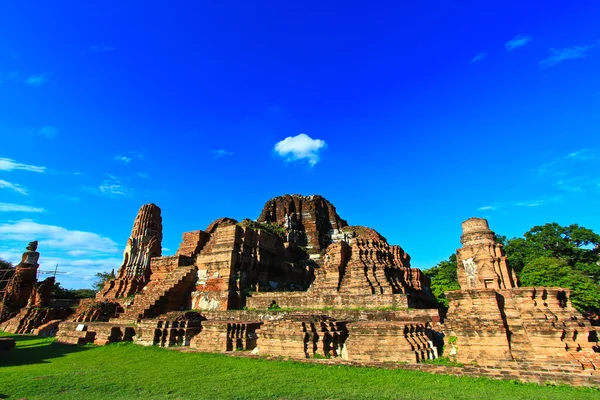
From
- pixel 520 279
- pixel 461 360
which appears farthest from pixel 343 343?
pixel 520 279

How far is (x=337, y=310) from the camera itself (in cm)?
1545

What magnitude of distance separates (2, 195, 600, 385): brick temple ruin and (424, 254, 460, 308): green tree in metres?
9.60

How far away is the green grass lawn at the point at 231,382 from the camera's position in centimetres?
689

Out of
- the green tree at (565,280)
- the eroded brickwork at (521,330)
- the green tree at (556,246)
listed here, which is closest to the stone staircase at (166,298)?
the eroded brickwork at (521,330)

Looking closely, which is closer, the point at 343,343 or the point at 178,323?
the point at 343,343

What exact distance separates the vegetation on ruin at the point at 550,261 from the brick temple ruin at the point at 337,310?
34.7ft

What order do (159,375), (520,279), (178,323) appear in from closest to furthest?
(159,375) → (178,323) → (520,279)

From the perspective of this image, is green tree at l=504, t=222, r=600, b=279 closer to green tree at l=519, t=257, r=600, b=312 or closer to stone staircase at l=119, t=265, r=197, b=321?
Result: green tree at l=519, t=257, r=600, b=312

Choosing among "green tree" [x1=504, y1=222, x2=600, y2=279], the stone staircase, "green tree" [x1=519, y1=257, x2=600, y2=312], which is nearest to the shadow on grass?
the stone staircase

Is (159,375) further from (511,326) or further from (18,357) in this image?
(511,326)

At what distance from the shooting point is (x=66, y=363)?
37.2 ft

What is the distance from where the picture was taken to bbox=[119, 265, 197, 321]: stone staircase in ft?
61.4

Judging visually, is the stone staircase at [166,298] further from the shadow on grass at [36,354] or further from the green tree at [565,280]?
the green tree at [565,280]

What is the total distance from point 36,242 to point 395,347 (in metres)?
39.2
